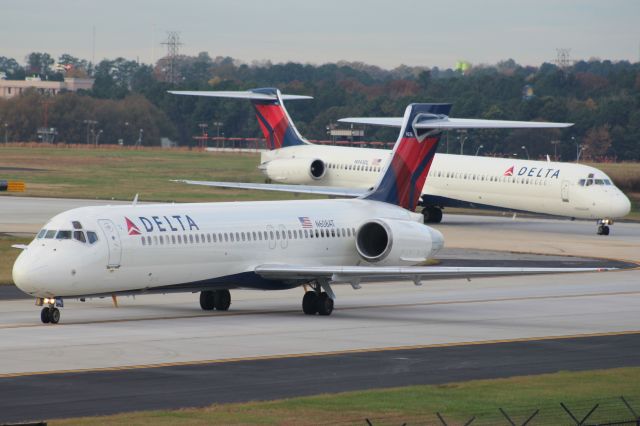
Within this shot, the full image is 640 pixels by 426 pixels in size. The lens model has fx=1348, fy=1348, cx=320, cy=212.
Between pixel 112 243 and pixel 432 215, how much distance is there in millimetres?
38988

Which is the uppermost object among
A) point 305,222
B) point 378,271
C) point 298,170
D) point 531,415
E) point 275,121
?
point 275,121

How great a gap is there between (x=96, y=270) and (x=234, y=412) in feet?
34.0

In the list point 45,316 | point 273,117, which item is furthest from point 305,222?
point 273,117

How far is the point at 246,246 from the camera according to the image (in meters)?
34.4

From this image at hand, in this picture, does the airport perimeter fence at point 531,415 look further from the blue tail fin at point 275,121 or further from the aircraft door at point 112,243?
the blue tail fin at point 275,121

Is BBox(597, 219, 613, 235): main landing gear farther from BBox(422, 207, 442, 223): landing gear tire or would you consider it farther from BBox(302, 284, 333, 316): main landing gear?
BBox(302, 284, 333, 316): main landing gear

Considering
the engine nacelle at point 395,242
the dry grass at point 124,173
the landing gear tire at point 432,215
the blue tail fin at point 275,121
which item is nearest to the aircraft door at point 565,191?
the landing gear tire at point 432,215

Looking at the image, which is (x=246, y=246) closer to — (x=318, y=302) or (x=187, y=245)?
(x=187, y=245)

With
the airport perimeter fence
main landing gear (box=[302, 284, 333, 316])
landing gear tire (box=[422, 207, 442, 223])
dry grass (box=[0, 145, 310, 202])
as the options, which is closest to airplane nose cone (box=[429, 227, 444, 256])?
main landing gear (box=[302, 284, 333, 316])

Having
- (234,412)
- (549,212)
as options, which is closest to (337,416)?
(234,412)

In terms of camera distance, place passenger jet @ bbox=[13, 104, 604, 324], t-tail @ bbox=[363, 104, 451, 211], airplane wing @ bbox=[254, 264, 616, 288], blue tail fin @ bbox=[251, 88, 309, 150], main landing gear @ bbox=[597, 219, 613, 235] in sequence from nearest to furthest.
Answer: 1. passenger jet @ bbox=[13, 104, 604, 324]
2. airplane wing @ bbox=[254, 264, 616, 288]
3. t-tail @ bbox=[363, 104, 451, 211]
4. main landing gear @ bbox=[597, 219, 613, 235]
5. blue tail fin @ bbox=[251, 88, 309, 150]

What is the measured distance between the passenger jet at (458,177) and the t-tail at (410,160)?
2317cm

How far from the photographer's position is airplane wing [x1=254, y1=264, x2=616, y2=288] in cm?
3334

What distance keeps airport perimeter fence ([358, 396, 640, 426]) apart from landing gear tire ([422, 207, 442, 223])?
152 ft
